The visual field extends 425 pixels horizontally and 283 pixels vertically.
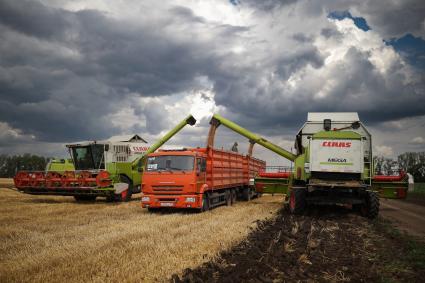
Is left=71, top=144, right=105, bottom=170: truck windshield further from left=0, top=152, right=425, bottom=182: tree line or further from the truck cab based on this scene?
left=0, top=152, right=425, bottom=182: tree line

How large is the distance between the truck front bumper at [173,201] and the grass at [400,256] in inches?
246

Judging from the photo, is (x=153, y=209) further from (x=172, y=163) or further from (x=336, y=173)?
(x=336, y=173)

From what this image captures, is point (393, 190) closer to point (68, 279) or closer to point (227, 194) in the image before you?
point (227, 194)

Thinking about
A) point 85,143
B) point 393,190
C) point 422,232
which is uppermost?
point 85,143

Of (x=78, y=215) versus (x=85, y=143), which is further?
(x=85, y=143)

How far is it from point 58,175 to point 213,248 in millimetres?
13586

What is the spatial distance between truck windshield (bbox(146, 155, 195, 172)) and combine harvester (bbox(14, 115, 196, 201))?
315 centimetres

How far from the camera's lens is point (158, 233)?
10.1 meters

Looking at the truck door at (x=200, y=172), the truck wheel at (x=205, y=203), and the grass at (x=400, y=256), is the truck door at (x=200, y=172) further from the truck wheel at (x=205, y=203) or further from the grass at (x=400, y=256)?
the grass at (x=400, y=256)

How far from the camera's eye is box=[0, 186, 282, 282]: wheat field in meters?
6.36

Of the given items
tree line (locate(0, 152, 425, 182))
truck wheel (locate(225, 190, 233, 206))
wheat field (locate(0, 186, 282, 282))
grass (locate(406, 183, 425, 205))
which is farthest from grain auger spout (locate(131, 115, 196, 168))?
tree line (locate(0, 152, 425, 182))

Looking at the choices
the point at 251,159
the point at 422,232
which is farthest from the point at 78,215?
the point at 251,159

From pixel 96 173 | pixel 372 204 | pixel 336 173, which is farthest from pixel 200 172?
pixel 96 173

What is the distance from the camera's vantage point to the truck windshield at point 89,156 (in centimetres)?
2167
